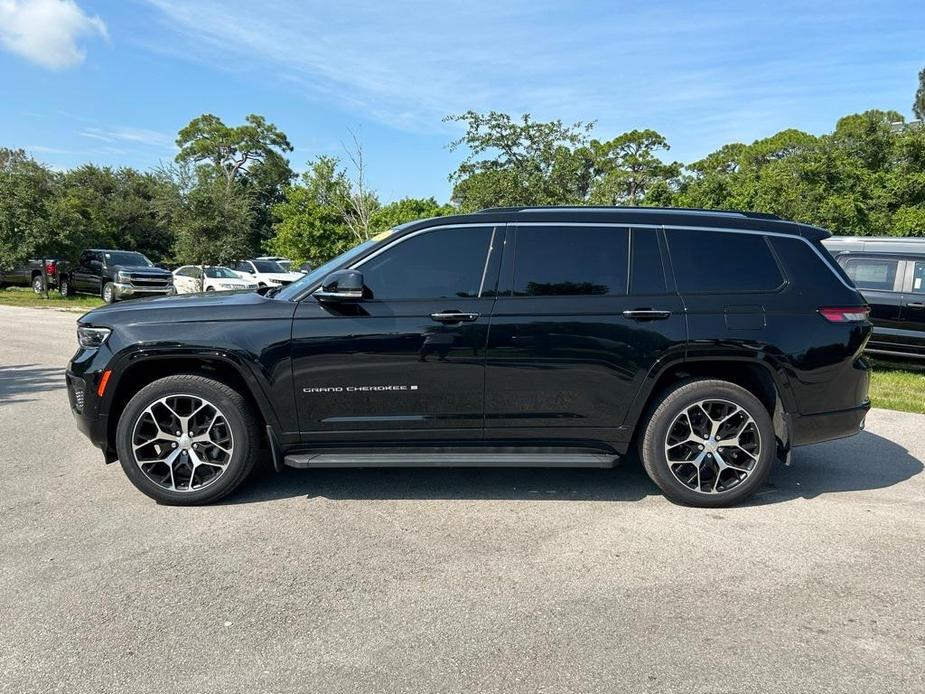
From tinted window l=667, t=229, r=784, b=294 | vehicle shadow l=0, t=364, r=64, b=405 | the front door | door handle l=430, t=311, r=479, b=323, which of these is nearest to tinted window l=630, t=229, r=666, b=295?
tinted window l=667, t=229, r=784, b=294

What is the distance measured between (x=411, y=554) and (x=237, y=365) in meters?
1.64

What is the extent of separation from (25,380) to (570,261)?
292 inches

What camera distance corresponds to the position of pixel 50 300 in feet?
71.8

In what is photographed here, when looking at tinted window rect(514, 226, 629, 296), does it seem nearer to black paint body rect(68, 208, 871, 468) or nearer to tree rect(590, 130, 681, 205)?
black paint body rect(68, 208, 871, 468)

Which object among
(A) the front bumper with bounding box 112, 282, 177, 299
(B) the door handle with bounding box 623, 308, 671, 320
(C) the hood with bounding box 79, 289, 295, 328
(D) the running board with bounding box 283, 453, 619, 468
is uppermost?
(B) the door handle with bounding box 623, 308, 671, 320

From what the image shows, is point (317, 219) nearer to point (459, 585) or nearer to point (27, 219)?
point (27, 219)

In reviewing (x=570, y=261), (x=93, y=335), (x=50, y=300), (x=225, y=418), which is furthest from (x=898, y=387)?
(x=50, y=300)

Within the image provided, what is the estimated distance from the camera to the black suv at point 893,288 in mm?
8891

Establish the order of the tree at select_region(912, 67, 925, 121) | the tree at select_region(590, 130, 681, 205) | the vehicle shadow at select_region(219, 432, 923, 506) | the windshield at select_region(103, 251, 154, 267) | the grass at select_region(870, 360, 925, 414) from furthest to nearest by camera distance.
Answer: the tree at select_region(912, 67, 925, 121) < the tree at select_region(590, 130, 681, 205) < the windshield at select_region(103, 251, 154, 267) < the grass at select_region(870, 360, 925, 414) < the vehicle shadow at select_region(219, 432, 923, 506)

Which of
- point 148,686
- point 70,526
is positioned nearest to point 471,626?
point 148,686

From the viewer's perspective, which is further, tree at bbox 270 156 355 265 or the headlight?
tree at bbox 270 156 355 265

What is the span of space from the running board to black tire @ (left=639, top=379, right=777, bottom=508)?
0.31 m

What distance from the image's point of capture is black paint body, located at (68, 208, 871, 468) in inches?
159

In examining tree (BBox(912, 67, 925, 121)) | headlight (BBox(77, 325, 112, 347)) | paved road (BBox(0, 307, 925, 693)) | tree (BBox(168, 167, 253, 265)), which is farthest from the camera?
tree (BBox(912, 67, 925, 121))
